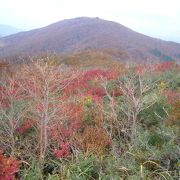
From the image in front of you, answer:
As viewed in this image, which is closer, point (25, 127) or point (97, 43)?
point (25, 127)

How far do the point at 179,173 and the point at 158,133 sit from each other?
6.45ft

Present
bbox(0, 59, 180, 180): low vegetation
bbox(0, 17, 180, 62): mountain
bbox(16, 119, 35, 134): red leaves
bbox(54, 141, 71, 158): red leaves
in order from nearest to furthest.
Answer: bbox(0, 59, 180, 180): low vegetation, bbox(54, 141, 71, 158): red leaves, bbox(16, 119, 35, 134): red leaves, bbox(0, 17, 180, 62): mountain

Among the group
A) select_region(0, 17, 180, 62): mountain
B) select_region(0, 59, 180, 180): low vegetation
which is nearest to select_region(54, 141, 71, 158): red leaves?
select_region(0, 59, 180, 180): low vegetation

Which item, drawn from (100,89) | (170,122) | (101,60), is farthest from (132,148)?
(101,60)

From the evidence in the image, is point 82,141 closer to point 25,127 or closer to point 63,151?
point 63,151

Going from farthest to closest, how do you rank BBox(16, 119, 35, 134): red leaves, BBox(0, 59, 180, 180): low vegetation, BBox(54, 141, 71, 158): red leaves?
1. BBox(16, 119, 35, 134): red leaves
2. BBox(54, 141, 71, 158): red leaves
3. BBox(0, 59, 180, 180): low vegetation

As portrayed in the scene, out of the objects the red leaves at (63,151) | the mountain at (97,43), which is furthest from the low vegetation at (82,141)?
the mountain at (97,43)

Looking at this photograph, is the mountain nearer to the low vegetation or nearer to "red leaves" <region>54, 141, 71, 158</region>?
the low vegetation

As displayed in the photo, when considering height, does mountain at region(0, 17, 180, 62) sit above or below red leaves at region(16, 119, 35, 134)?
below

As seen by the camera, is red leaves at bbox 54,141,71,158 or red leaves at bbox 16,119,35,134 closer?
red leaves at bbox 54,141,71,158

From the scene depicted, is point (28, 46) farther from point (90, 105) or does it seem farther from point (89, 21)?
point (90, 105)

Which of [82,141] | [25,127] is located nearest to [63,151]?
[82,141]

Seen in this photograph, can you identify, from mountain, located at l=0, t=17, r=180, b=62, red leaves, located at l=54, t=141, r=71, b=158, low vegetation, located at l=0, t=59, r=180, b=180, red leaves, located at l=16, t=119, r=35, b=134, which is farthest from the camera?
mountain, located at l=0, t=17, r=180, b=62

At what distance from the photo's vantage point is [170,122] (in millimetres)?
7797
